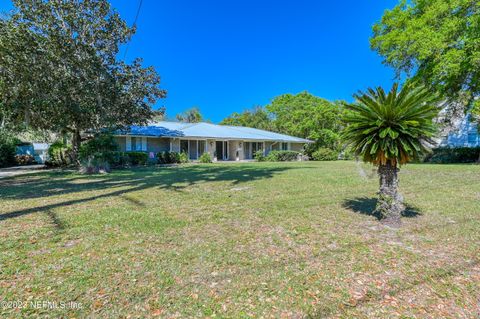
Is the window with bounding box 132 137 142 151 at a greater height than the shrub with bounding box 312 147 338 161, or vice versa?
the window with bounding box 132 137 142 151

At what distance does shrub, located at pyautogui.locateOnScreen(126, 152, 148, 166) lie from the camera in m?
18.9

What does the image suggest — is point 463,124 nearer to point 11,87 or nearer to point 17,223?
point 17,223

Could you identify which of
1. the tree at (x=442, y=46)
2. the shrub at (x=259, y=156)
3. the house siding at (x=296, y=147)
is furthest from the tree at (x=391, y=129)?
the house siding at (x=296, y=147)

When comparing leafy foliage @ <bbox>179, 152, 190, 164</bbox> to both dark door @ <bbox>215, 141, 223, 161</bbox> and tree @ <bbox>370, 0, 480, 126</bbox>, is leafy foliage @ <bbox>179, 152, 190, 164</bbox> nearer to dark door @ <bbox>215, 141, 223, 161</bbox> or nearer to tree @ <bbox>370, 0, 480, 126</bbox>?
dark door @ <bbox>215, 141, 223, 161</bbox>

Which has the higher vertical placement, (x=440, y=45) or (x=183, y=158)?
(x=440, y=45)

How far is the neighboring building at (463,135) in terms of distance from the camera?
2263 cm

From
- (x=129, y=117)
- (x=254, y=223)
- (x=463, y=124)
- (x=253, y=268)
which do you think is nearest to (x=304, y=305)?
(x=253, y=268)

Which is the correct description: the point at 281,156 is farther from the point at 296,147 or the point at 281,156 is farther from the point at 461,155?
the point at 461,155

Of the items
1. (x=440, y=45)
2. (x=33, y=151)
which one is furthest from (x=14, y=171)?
(x=440, y=45)

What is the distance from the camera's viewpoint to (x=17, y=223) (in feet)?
16.4

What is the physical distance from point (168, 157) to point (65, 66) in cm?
1016

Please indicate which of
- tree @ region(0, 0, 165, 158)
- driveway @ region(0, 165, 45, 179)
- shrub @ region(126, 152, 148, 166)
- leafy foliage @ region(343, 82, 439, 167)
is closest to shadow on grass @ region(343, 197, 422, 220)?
leafy foliage @ region(343, 82, 439, 167)

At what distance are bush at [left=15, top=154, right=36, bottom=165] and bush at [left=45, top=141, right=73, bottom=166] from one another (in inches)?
283

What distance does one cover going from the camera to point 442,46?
16.1 m
